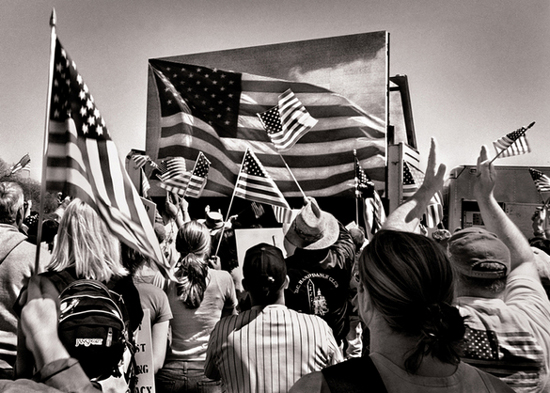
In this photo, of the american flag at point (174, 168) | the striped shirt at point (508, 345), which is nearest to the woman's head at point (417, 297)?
the striped shirt at point (508, 345)

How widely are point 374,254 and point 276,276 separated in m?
1.36

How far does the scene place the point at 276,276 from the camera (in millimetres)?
3072

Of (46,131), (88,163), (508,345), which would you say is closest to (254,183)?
(88,163)

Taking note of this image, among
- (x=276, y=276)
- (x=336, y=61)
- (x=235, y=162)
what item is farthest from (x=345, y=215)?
(x=276, y=276)

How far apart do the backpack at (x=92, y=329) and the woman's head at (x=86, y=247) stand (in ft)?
0.85

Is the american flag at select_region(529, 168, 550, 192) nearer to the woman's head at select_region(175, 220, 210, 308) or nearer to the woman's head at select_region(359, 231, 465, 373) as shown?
the woman's head at select_region(175, 220, 210, 308)

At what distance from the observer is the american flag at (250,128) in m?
11.5

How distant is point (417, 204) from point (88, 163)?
1.65m

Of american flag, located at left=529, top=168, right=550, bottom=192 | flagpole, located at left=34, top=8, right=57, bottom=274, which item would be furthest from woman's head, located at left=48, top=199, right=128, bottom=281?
american flag, located at left=529, top=168, right=550, bottom=192

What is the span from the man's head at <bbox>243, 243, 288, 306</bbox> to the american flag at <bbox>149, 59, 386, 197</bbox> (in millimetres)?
7109

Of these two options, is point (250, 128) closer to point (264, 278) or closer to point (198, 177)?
point (198, 177)

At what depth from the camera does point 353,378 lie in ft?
5.21

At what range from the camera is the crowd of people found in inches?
65.6

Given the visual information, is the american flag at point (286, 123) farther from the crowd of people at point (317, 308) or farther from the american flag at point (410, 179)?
the crowd of people at point (317, 308)
